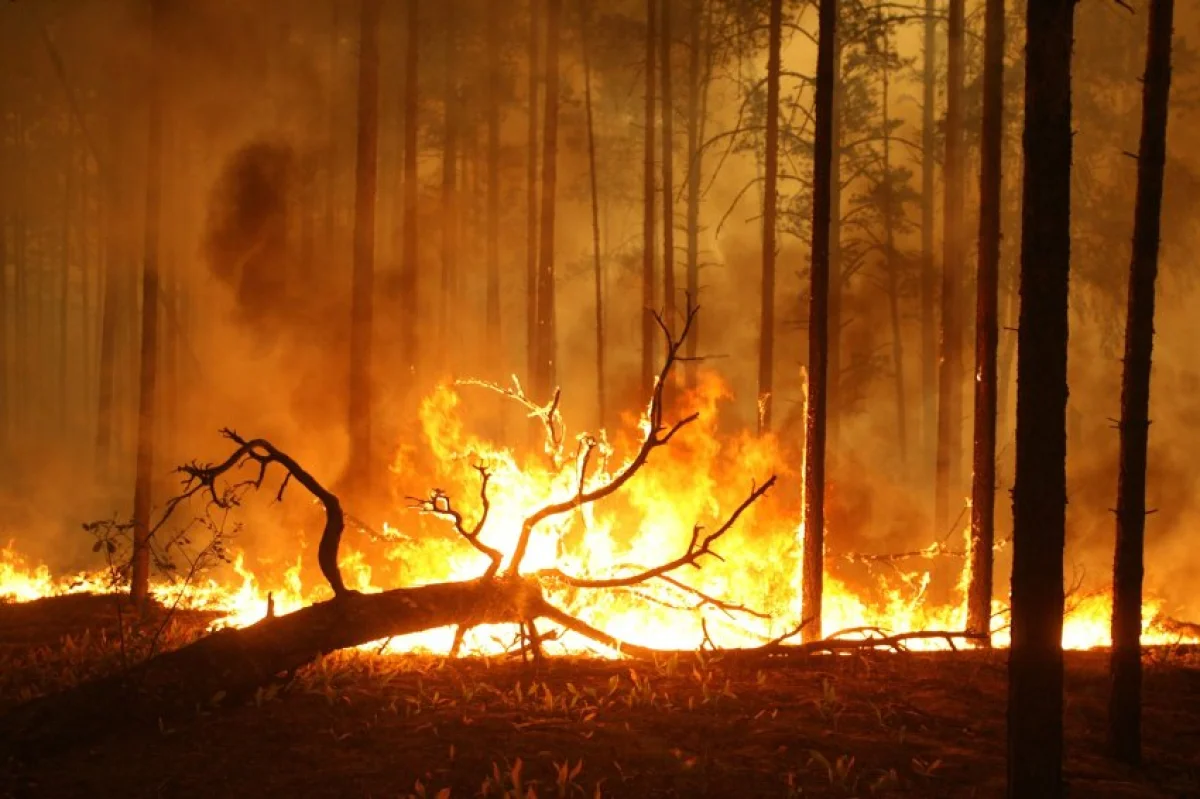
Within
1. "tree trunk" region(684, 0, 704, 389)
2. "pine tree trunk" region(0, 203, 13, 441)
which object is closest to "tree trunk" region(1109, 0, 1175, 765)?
"tree trunk" region(684, 0, 704, 389)

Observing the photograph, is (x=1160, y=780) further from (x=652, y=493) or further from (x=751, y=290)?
(x=751, y=290)

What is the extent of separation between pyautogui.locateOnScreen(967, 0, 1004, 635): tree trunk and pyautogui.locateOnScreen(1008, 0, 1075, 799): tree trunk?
622 centimetres

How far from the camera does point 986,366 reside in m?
11.1

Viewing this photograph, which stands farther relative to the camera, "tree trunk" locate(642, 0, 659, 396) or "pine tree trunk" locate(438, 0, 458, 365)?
"pine tree trunk" locate(438, 0, 458, 365)

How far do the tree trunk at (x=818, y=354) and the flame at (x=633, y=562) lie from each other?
1.90 ft

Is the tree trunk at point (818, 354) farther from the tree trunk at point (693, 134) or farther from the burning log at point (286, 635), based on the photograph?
the tree trunk at point (693, 134)

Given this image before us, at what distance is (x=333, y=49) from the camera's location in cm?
2478

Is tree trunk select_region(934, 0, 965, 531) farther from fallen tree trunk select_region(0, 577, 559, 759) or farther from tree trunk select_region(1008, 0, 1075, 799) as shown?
tree trunk select_region(1008, 0, 1075, 799)

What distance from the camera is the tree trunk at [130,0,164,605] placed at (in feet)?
40.7

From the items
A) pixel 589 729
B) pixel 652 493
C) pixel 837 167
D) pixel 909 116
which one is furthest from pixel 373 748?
pixel 909 116

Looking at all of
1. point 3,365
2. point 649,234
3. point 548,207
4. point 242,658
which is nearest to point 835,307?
point 649,234

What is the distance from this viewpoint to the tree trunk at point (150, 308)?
12414 mm

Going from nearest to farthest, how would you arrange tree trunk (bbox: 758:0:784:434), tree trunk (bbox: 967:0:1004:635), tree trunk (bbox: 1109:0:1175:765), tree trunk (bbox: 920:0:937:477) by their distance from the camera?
tree trunk (bbox: 1109:0:1175:765)
tree trunk (bbox: 967:0:1004:635)
tree trunk (bbox: 758:0:784:434)
tree trunk (bbox: 920:0:937:477)

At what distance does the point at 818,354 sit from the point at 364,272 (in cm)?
780
